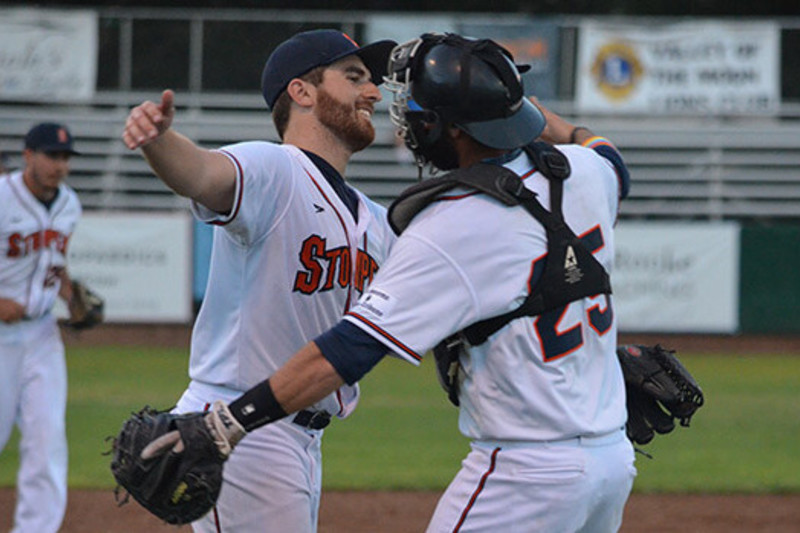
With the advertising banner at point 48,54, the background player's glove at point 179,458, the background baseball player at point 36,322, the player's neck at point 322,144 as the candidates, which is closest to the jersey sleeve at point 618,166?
the player's neck at point 322,144

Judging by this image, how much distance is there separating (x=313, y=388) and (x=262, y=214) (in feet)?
2.91

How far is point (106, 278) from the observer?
61.3ft

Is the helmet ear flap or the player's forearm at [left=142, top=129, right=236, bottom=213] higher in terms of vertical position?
the helmet ear flap

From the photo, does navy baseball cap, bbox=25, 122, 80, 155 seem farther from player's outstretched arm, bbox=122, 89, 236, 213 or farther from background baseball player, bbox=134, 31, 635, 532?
background baseball player, bbox=134, 31, 635, 532

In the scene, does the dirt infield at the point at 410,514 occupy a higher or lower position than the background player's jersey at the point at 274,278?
lower

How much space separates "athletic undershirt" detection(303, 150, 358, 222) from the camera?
4.50 meters

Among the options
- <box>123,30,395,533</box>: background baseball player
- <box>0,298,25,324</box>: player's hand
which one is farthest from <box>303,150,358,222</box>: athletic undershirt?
<box>0,298,25,324</box>: player's hand

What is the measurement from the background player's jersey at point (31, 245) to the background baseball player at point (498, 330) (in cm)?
469

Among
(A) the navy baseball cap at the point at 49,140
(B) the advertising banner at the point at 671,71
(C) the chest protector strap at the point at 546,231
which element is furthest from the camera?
(B) the advertising banner at the point at 671,71

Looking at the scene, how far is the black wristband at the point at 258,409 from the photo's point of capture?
11.5ft

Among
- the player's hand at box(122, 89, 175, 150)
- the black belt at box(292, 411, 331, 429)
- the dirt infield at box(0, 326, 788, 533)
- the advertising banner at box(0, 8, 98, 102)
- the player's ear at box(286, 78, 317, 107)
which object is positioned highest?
the advertising banner at box(0, 8, 98, 102)

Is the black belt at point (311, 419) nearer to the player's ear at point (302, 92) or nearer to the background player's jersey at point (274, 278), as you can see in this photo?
the background player's jersey at point (274, 278)

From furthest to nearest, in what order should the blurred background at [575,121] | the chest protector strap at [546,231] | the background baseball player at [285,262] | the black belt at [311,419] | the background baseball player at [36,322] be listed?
the blurred background at [575,121] → the background baseball player at [36,322] → the black belt at [311,419] → the background baseball player at [285,262] → the chest protector strap at [546,231]

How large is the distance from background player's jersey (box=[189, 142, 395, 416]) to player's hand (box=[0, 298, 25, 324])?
12.2 feet
